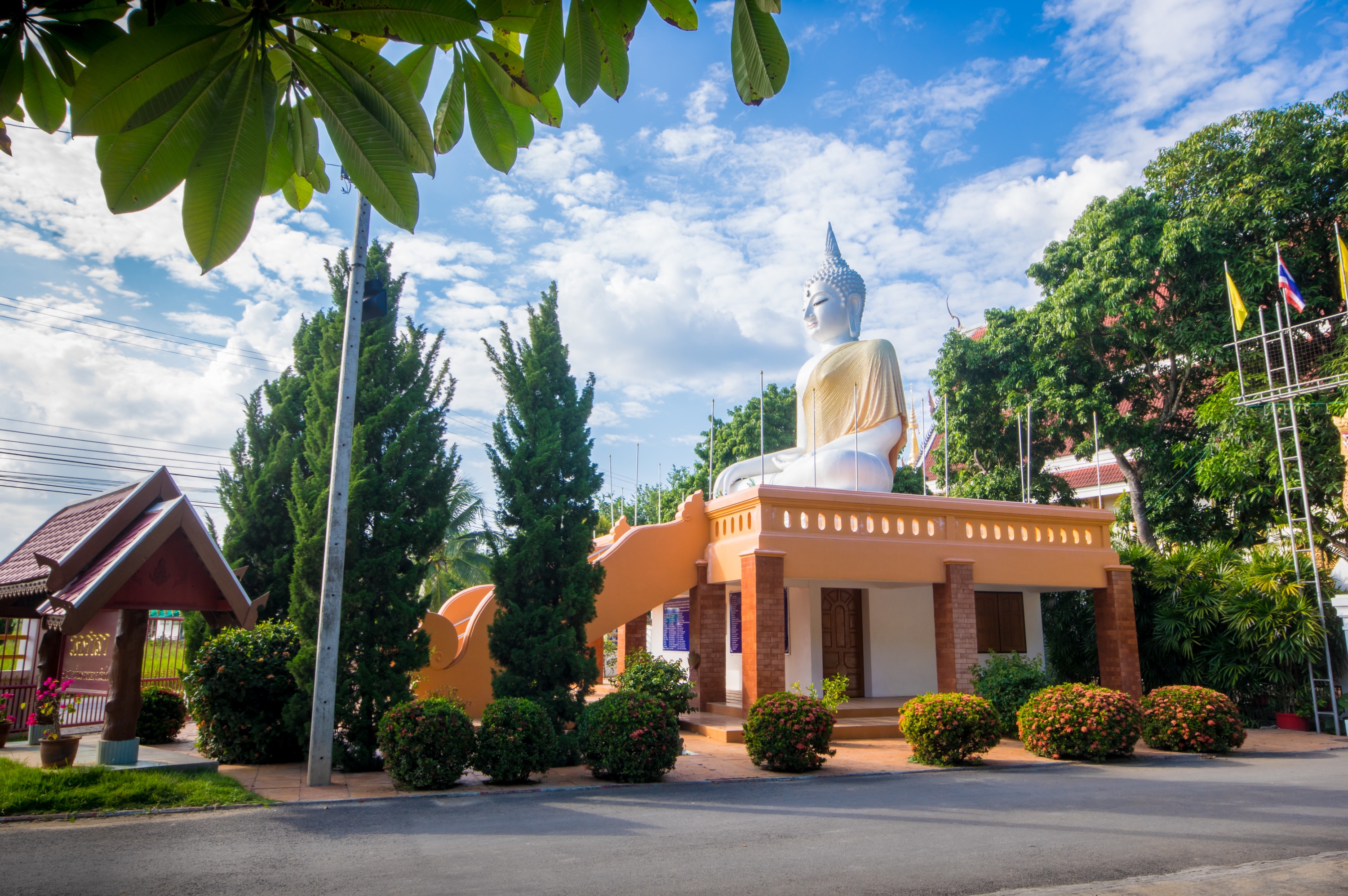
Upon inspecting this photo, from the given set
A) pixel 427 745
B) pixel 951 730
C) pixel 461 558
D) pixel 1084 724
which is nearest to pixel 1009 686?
pixel 1084 724

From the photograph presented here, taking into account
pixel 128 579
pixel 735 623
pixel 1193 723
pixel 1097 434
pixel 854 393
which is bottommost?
pixel 1193 723

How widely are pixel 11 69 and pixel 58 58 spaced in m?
0.10

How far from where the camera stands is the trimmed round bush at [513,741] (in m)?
9.37

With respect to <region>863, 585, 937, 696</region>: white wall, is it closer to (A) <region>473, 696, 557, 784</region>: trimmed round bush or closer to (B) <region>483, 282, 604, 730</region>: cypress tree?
(B) <region>483, 282, 604, 730</region>: cypress tree

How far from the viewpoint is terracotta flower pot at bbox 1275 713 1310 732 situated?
49.5 feet

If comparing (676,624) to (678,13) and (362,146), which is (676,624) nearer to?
(678,13)

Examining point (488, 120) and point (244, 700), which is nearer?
point (488, 120)

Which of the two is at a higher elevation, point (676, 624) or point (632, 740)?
point (676, 624)

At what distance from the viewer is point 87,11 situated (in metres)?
1.90

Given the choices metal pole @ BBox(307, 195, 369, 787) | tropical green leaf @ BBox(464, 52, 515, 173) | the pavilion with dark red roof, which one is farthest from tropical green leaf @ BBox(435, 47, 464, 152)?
the pavilion with dark red roof

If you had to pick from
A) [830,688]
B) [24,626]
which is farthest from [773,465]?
[24,626]

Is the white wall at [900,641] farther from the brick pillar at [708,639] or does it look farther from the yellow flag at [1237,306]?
the yellow flag at [1237,306]

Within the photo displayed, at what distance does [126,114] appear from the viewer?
5.54ft

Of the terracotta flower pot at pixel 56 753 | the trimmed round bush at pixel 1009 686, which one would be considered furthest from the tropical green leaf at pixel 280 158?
the trimmed round bush at pixel 1009 686
